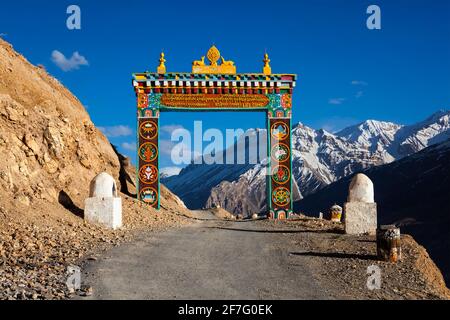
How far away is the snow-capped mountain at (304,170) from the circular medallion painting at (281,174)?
105m

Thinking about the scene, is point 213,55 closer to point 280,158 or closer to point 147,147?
point 147,147

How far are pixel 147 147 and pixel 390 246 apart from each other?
15.2 meters

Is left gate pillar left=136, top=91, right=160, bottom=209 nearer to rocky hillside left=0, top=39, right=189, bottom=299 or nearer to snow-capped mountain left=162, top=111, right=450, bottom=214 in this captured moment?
rocky hillside left=0, top=39, right=189, bottom=299

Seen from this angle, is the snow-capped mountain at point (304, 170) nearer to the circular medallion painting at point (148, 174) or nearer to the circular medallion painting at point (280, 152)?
the circular medallion painting at point (280, 152)

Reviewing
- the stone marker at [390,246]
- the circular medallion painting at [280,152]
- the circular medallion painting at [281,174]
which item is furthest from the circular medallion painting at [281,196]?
the stone marker at [390,246]

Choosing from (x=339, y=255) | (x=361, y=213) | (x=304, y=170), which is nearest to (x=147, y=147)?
(x=361, y=213)

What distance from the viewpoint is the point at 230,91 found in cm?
2367

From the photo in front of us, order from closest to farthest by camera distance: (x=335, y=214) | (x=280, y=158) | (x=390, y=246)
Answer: (x=390, y=246)
(x=280, y=158)
(x=335, y=214)

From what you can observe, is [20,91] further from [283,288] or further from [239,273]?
[283,288]

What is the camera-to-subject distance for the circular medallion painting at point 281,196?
23766 mm

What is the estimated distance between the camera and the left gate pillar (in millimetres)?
23188

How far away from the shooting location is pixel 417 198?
89000mm
